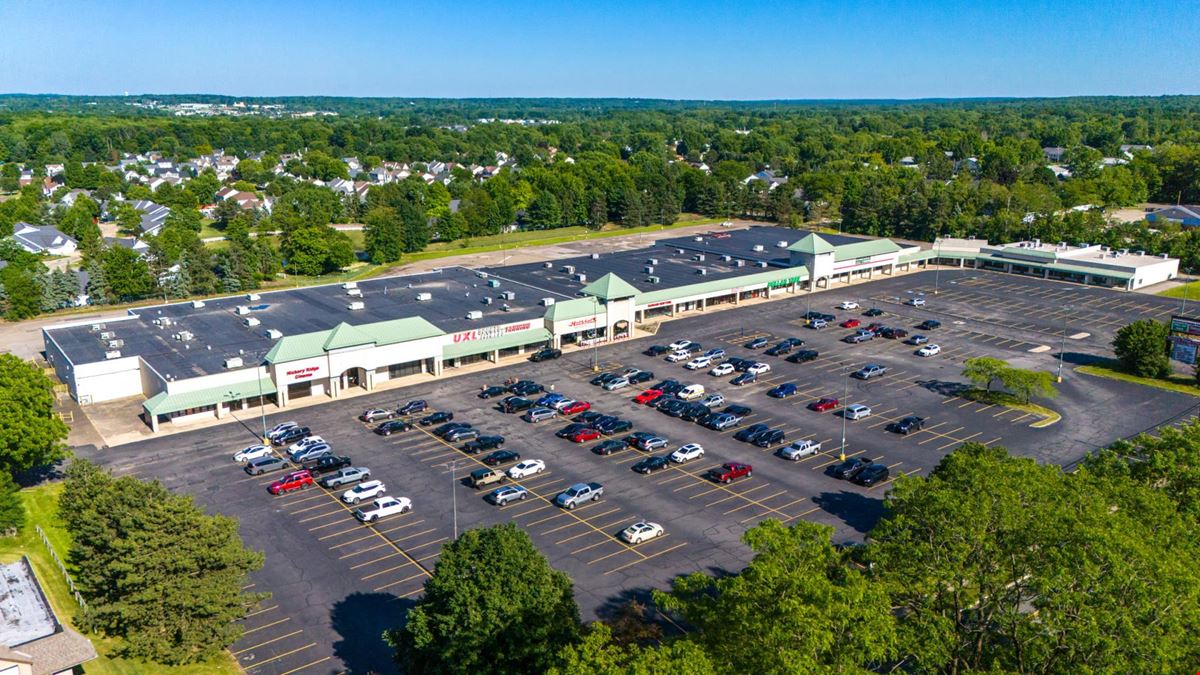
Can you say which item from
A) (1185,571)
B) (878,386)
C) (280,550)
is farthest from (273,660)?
(878,386)

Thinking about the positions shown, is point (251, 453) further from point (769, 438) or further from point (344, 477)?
point (769, 438)

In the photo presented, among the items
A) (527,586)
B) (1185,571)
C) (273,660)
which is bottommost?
(273,660)

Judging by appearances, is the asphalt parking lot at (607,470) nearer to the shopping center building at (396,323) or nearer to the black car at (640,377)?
the black car at (640,377)

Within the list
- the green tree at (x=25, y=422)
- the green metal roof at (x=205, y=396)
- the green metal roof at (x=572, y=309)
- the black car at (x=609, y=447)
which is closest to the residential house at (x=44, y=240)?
the green metal roof at (x=205, y=396)

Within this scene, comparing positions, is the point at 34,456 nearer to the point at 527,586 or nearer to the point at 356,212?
the point at 527,586

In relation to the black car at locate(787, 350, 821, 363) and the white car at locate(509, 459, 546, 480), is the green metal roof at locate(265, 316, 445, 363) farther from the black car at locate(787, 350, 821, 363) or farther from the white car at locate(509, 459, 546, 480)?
the black car at locate(787, 350, 821, 363)

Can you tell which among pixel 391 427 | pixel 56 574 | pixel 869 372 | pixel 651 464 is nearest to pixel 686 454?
pixel 651 464
